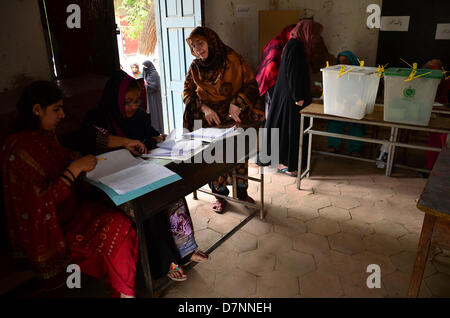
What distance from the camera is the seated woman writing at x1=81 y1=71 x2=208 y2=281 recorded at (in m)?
1.90

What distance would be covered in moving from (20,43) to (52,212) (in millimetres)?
1063

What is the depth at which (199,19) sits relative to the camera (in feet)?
11.5

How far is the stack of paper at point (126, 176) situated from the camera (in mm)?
1530

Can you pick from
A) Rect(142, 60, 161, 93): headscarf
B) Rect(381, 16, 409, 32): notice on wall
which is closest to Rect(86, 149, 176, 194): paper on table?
Rect(142, 60, 161, 93): headscarf

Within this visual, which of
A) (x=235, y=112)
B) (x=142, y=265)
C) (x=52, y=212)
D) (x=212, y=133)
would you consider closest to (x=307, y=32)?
(x=235, y=112)

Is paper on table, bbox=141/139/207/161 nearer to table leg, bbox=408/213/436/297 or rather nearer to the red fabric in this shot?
the red fabric

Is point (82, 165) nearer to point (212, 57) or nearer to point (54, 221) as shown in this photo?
point (54, 221)

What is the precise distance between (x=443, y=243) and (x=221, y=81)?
1.79m

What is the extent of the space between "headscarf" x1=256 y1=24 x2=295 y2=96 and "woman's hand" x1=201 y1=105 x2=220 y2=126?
132 cm

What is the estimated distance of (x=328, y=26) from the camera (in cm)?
449

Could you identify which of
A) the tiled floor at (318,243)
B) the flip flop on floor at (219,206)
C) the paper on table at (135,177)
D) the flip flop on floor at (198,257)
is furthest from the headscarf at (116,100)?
the flip flop on floor at (219,206)
